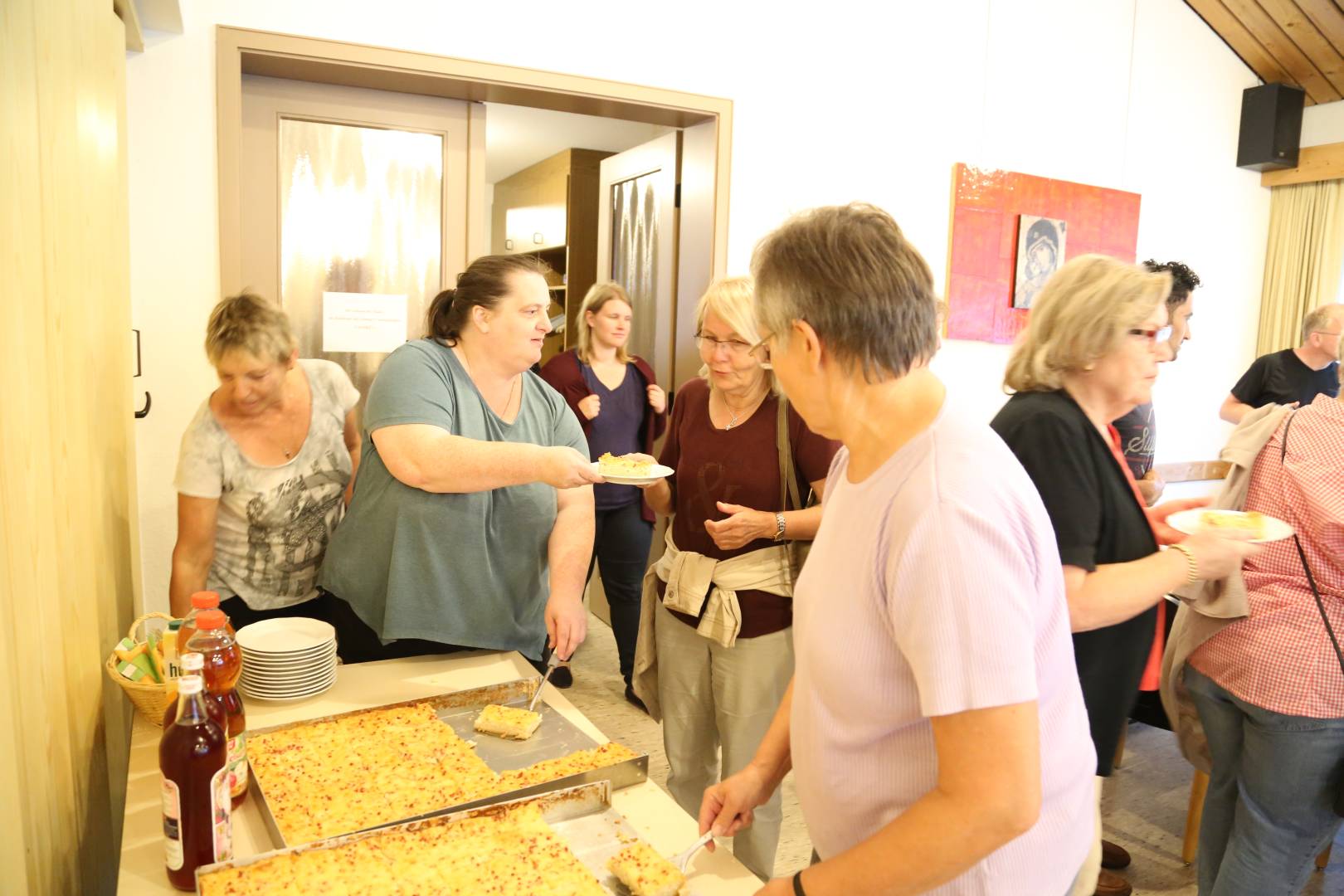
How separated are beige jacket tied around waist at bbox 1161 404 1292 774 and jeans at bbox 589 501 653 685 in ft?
6.81

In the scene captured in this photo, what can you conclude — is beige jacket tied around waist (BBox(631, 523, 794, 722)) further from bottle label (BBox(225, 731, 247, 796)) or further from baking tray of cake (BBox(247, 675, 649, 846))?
bottle label (BBox(225, 731, 247, 796))

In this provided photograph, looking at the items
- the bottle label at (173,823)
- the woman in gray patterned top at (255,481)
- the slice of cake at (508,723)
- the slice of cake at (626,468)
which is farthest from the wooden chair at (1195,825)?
the bottle label at (173,823)

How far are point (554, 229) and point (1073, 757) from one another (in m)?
5.81

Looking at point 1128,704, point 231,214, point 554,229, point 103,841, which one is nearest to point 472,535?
point 103,841

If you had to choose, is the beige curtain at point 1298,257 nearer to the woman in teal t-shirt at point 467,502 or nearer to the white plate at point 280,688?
the woman in teal t-shirt at point 467,502

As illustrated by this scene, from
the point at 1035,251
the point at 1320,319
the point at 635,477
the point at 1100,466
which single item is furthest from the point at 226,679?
the point at 1320,319

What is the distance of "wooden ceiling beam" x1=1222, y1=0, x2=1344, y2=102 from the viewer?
185 inches

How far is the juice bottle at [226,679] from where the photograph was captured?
1178 mm

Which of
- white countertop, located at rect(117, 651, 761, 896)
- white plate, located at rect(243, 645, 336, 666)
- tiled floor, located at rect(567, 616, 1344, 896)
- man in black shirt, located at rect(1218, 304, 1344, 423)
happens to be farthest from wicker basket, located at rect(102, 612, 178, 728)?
man in black shirt, located at rect(1218, 304, 1344, 423)

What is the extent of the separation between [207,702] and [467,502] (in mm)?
724

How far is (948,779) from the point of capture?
81 cm

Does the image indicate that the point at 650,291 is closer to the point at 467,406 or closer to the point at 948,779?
the point at 467,406

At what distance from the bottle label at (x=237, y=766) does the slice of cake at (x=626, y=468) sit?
858 mm

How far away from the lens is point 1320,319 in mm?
3975
